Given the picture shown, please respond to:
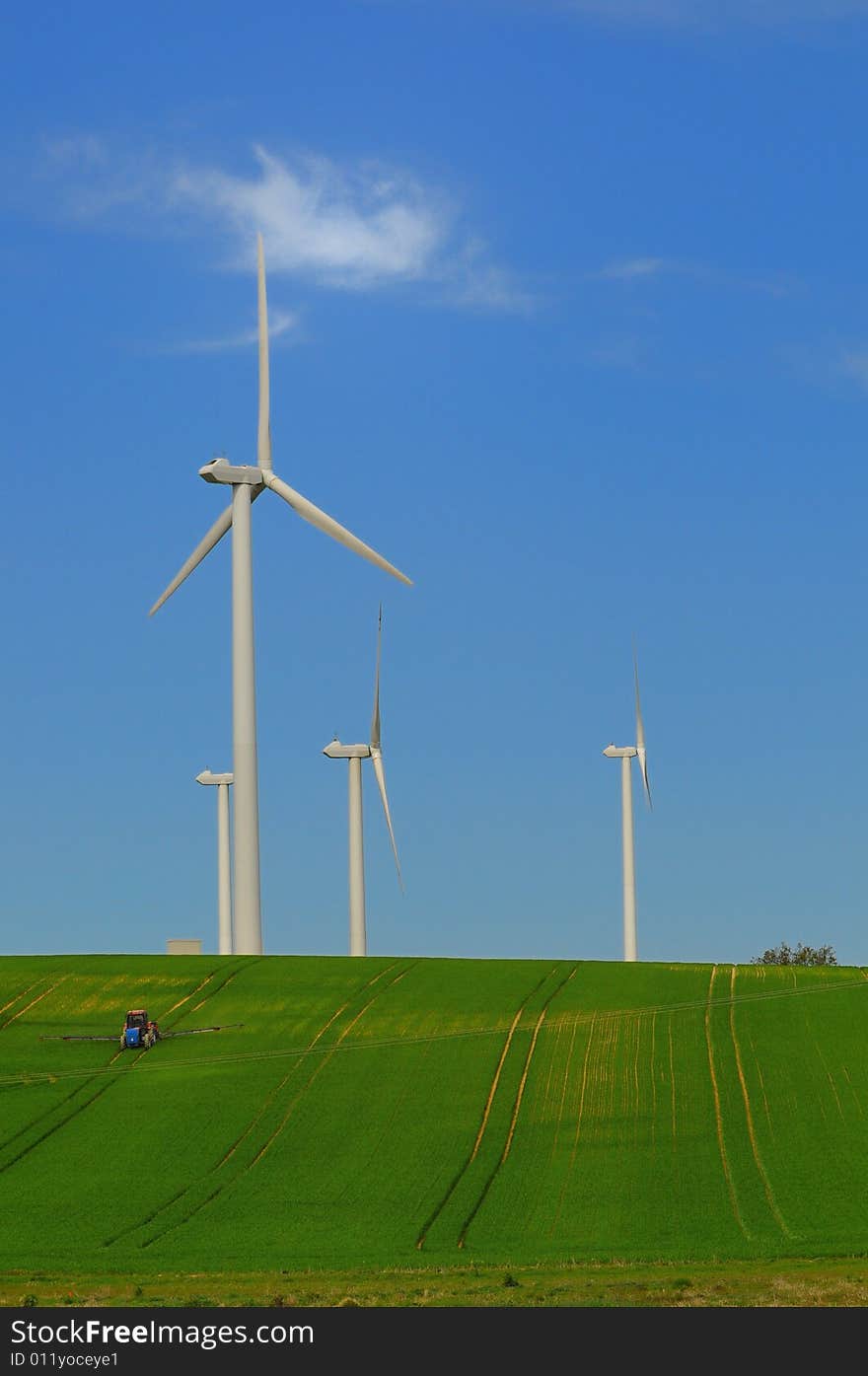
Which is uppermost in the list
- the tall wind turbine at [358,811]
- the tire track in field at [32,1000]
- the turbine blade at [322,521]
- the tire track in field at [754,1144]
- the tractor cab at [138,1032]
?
the turbine blade at [322,521]

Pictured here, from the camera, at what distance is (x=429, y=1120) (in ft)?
201

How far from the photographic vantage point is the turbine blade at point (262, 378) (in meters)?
98.3

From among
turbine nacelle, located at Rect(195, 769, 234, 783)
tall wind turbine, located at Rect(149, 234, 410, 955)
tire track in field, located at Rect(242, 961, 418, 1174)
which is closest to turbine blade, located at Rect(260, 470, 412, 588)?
tall wind turbine, located at Rect(149, 234, 410, 955)

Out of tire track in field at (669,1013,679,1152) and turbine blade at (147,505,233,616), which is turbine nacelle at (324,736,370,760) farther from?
tire track in field at (669,1013,679,1152)

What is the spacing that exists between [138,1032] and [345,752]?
1837 inches

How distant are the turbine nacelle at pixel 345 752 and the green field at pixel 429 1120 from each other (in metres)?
26.9

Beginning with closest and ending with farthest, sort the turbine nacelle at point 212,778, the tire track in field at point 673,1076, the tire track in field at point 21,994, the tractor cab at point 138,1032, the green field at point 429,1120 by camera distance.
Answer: the green field at point 429,1120
the tire track in field at point 673,1076
the tractor cab at point 138,1032
the tire track in field at point 21,994
the turbine nacelle at point 212,778

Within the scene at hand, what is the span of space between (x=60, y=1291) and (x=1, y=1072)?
110 feet

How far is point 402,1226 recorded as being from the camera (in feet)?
158

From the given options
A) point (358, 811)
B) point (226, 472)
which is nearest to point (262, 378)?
point (226, 472)

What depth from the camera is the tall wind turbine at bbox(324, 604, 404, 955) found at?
111812mm

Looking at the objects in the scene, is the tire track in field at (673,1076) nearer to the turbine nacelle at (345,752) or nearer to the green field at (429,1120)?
the green field at (429,1120)

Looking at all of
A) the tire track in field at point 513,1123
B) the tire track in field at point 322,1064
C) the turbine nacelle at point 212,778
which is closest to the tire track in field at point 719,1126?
the tire track in field at point 513,1123

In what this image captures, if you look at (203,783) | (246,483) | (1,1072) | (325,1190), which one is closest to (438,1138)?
(325,1190)
